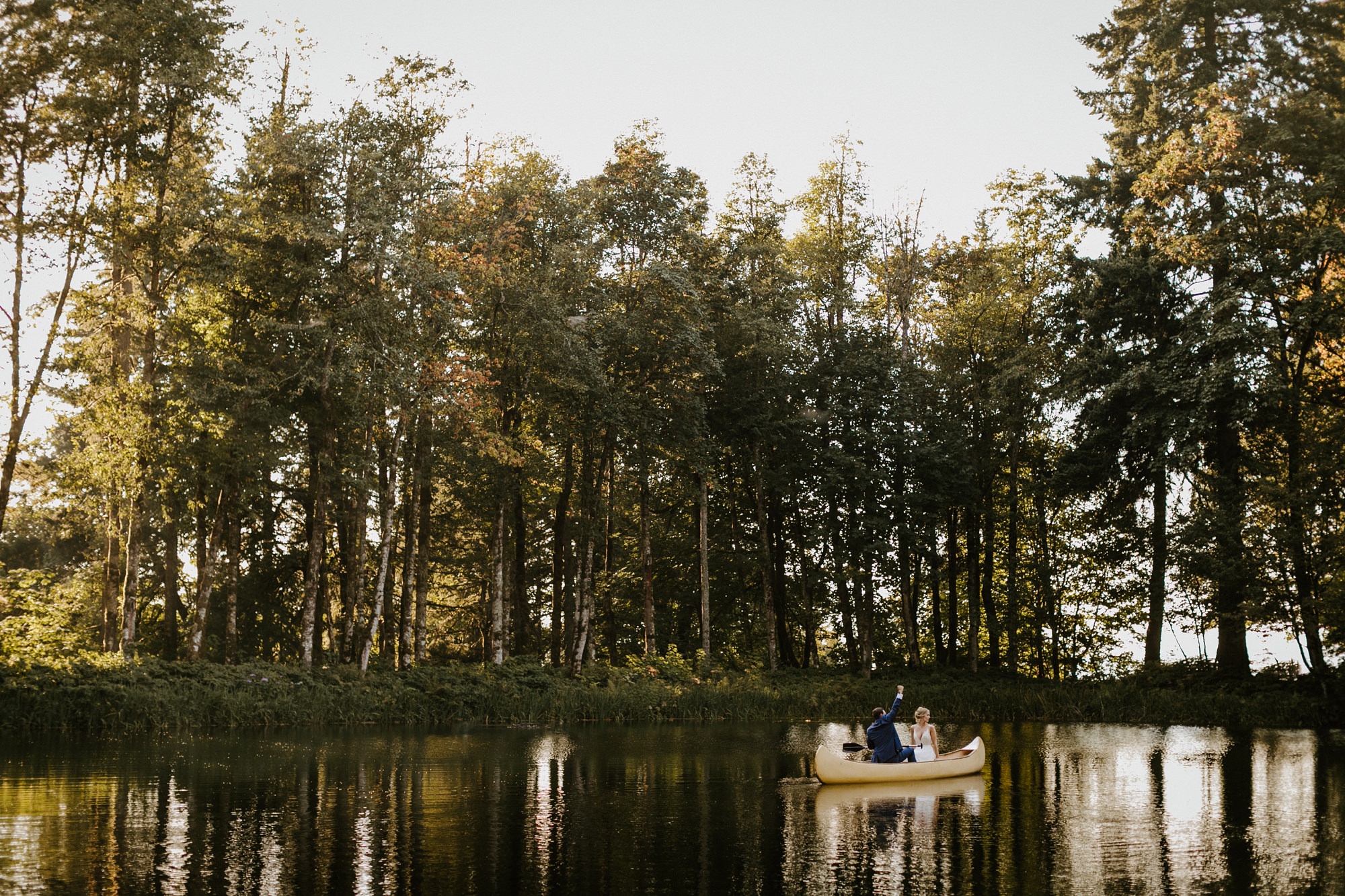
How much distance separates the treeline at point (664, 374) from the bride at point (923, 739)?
568 inches

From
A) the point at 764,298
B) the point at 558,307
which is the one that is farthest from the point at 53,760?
the point at 764,298

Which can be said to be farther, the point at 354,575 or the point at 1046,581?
the point at 1046,581

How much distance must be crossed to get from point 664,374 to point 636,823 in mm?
25415

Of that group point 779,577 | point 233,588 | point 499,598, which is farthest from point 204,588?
point 779,577

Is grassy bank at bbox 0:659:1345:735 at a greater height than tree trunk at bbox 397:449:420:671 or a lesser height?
lesser

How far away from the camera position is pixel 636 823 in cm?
1246

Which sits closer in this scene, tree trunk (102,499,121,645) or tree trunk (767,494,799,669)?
tree trunk (102,499,121,645)

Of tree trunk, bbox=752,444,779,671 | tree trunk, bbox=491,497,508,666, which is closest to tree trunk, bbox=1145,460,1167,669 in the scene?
tree trunk, bbox=752,444,779,671

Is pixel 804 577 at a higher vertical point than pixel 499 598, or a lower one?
higher

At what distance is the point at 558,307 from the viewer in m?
32.7

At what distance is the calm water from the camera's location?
927 cm

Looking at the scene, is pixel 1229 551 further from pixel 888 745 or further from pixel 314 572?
pixel 314 572

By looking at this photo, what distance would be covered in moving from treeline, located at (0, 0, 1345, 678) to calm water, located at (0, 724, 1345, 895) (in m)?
8.56

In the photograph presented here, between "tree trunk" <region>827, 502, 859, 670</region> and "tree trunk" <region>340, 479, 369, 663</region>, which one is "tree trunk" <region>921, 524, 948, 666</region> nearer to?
"tree trunk" <region>827, 502, 859, 670</region>
